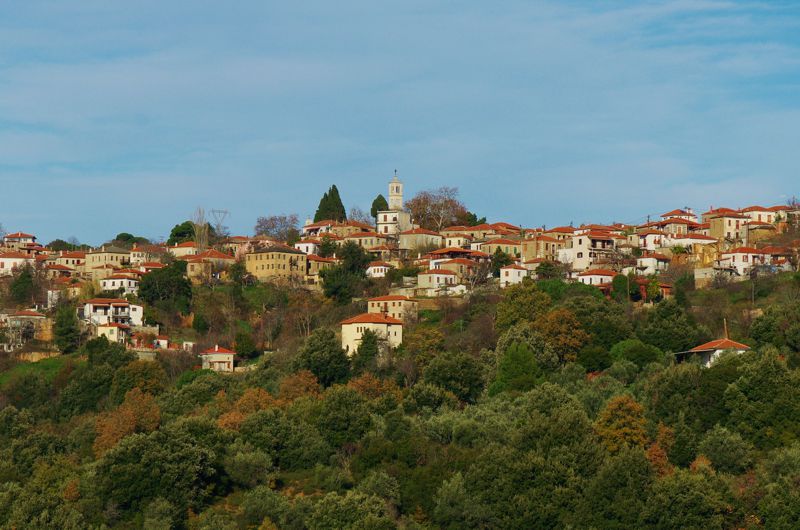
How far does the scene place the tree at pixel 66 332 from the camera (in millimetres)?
69562

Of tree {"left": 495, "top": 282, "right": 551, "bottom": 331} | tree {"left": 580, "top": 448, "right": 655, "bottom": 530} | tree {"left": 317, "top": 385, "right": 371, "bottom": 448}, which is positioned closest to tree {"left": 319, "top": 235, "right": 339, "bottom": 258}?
tree {"left": 495, "top": 282, "right": 551, "bottom": 331}

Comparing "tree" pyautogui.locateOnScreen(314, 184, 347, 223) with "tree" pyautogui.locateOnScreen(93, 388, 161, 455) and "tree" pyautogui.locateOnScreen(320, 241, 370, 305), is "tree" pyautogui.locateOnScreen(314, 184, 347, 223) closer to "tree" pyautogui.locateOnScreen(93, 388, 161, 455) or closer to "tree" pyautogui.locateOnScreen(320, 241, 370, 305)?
"tree" pyautogui.locateOnScreen(320, 241, 370, 305)

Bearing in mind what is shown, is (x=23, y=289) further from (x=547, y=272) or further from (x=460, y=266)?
(x=547, y=272)

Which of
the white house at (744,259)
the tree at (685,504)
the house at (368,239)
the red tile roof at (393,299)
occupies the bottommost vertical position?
the tree at (685,504)

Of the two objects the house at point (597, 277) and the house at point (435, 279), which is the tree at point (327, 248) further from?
the house at point (597, 277)

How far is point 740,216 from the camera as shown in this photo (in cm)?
8356

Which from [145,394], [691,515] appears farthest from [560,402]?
[145,394]

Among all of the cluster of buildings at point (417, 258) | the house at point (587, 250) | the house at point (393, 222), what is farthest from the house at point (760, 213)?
the house at point (393, 222)

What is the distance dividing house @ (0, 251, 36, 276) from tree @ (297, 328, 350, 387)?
103ft

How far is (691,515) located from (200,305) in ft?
129

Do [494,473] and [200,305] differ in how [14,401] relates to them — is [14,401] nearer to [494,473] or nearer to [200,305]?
[200,305]

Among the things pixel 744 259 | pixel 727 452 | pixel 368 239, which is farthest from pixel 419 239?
pixel 727 452

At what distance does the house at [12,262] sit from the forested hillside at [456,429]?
2114 centimetres

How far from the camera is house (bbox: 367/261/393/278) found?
7788 centimetres
